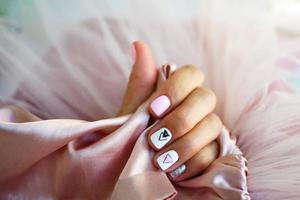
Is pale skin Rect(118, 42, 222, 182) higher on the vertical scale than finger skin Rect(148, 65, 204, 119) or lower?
lower

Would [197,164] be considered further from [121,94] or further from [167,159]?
[121,94]

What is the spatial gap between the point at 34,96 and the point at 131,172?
203mm

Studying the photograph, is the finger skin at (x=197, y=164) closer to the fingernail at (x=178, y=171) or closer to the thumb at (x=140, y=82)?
the fingernail at (x=178, y=171)

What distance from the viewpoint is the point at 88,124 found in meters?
0.47

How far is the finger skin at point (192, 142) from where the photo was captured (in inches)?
17.9

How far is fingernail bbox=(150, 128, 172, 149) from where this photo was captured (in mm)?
460

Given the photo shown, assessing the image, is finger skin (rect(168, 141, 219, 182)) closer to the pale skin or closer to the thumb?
the pale skin

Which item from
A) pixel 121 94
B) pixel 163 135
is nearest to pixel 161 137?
pixel 163 135

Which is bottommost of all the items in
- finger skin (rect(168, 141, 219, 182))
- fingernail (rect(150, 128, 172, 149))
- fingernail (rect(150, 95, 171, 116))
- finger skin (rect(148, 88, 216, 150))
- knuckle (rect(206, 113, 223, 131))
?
finger skin (rect(168, 141, 219, 182))

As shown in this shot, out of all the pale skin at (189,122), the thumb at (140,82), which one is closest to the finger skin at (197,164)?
the pale skin at (189,122)

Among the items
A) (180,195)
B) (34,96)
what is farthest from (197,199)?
(34,96)

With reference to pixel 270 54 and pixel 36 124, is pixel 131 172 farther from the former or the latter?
pixel 270 54

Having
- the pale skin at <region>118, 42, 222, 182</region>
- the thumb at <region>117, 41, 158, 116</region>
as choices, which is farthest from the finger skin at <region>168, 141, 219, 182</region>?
the thumb at <region>117, 41, 158, 116</region>

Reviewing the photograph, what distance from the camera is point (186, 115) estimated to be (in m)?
0.46
